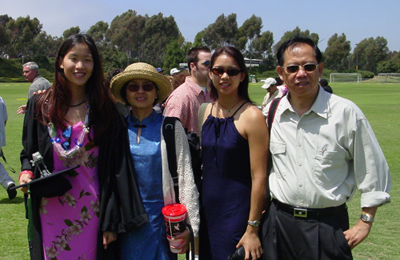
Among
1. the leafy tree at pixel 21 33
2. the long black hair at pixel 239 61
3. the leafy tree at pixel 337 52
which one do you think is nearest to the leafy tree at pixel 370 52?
the leafy tree at pixel 337 52

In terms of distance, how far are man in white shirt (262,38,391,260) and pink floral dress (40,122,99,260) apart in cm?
127

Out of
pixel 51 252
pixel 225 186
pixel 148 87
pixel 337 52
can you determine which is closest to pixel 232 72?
pixel 148 87

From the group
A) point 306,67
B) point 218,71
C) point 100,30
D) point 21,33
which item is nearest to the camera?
point 306,67

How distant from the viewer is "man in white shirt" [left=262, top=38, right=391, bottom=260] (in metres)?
2.29

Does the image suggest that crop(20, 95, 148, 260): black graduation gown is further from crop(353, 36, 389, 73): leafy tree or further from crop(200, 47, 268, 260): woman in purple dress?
crop(353, 36, 389, 73): leafy tree

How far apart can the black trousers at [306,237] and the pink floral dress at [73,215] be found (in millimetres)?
1248

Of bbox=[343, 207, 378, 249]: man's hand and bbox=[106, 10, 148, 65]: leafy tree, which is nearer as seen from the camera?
bbox=[343, 207, 378, 249]: man's hand

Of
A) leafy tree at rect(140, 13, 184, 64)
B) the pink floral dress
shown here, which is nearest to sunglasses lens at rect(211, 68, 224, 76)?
the pink floral dress

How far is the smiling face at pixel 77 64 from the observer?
8.83 feet

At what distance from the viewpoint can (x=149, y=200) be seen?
2.68 meters

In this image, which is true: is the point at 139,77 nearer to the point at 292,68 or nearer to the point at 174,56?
the point at 292,68

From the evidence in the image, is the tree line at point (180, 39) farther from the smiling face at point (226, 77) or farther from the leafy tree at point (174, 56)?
the smiling face at point (226, 77)

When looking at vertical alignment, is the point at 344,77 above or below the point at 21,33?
below

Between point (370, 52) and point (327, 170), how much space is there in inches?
4040
